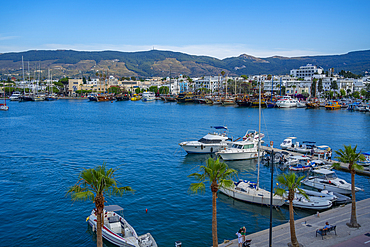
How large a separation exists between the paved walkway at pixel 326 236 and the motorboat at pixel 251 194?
4.70 meters

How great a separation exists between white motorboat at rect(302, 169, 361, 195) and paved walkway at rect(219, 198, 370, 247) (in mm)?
7773

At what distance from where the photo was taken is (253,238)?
1939 centimetres

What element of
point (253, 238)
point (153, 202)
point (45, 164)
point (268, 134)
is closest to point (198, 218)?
point (153, 202)

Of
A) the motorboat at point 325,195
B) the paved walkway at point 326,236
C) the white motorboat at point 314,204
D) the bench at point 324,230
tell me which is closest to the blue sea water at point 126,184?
the white motorboat at point 314,204

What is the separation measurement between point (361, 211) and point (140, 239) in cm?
1757

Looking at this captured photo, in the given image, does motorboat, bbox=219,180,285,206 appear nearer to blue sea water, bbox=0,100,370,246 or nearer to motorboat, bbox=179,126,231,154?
blue sea water, bbox=0,100,370,246

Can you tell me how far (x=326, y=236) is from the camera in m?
18.8

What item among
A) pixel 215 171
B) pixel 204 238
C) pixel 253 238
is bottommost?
pixel 204 238

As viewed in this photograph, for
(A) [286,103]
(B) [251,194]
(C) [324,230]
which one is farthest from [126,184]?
(A) [286,103]

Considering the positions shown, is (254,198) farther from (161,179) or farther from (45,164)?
(45,164)

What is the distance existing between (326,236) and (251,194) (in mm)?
9999

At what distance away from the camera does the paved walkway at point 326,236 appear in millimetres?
17938

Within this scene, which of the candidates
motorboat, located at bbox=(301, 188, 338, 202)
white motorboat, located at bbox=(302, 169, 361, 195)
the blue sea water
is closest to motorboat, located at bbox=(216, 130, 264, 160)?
the blue sea water

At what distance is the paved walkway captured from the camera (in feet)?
58.9
